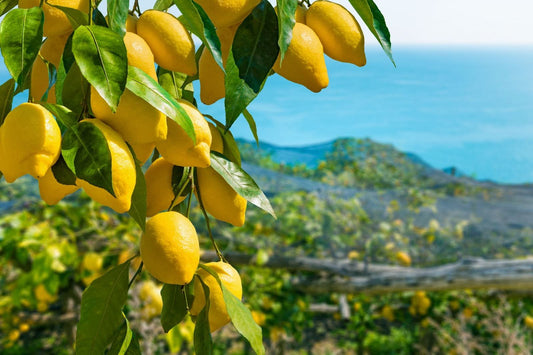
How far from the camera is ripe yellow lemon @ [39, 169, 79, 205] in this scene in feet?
1.32

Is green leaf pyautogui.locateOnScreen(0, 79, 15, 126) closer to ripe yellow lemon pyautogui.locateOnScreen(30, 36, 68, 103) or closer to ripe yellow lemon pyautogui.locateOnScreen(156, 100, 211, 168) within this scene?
ripe yellow lemon pyautogui.locateOnScreen(30, 36, 68, 103)

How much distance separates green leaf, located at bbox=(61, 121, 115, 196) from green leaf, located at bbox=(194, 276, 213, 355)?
18cm

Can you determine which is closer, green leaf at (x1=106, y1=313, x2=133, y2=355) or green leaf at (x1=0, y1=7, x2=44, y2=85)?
green leaf at (x1=0, y1=7, x2=44, y2=85)

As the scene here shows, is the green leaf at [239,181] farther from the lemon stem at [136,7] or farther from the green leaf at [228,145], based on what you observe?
the lemon stem at [136,7]

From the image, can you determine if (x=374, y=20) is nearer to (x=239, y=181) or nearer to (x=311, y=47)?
(x=311, y=47)

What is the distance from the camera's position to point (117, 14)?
14.7 inches

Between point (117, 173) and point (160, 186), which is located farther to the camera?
point (160, 186)

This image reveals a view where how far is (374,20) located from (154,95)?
0.66 ft

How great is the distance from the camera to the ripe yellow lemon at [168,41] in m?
0.40

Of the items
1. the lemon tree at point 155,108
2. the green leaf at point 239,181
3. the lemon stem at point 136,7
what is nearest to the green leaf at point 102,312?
the lemon tree at point 155,108

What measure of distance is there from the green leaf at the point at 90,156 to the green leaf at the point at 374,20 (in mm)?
228

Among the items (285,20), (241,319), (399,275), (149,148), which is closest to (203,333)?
(241,319)

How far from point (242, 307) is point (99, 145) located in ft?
0.67

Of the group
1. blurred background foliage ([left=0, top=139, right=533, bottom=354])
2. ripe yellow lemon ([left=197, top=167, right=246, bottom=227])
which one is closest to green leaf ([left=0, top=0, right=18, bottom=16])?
ripe yellow lemon ([left=197, top=167, right=246, bottom=227])
